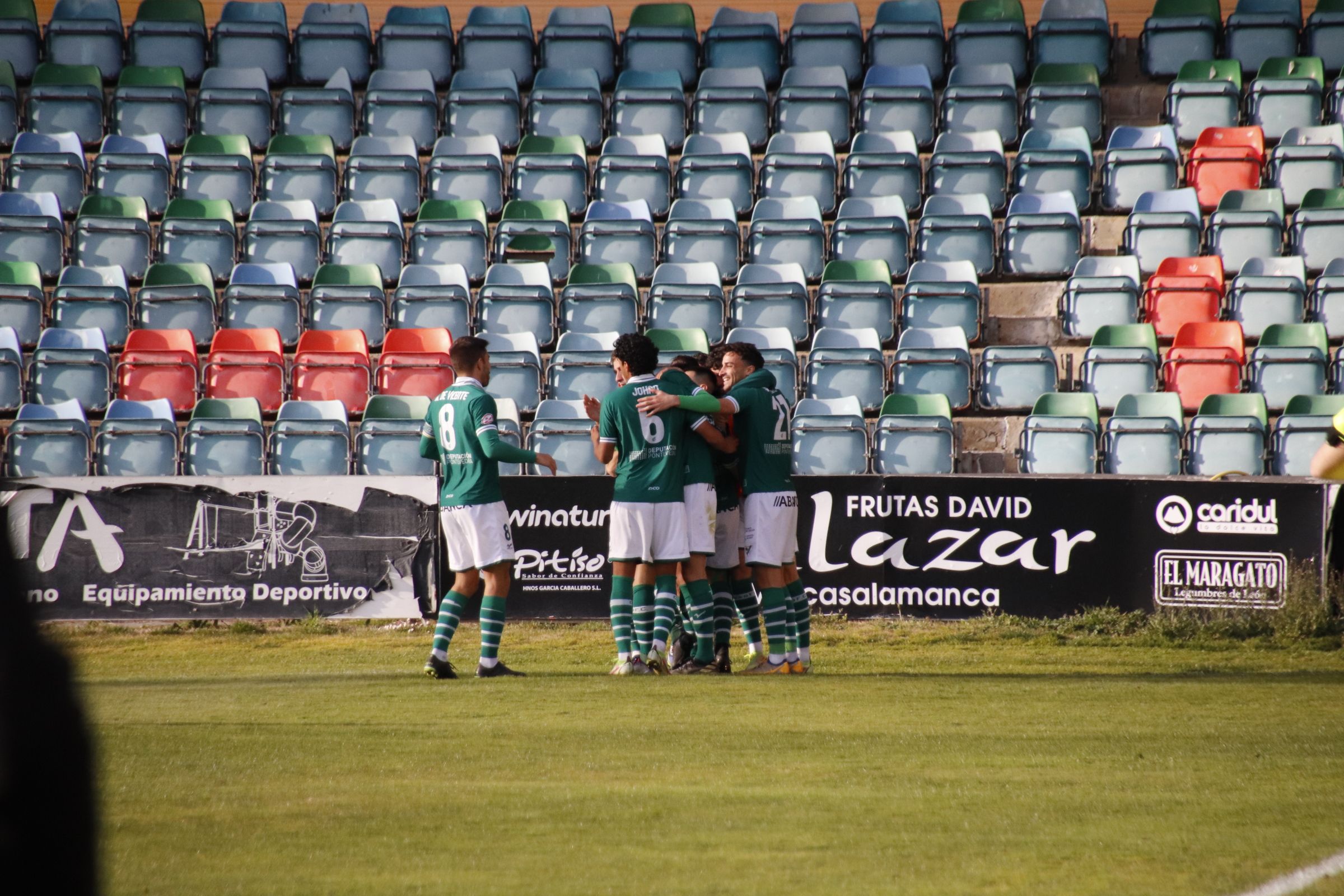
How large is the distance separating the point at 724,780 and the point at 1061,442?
837 cm

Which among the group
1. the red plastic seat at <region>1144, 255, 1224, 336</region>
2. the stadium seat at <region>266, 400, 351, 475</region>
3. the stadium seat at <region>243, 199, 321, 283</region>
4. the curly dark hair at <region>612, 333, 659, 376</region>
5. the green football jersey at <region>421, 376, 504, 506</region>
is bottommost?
the green football jersey at <region>421, 376, 504, 506</region>

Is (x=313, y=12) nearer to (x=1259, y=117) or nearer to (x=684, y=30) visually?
(x=684, y=30)

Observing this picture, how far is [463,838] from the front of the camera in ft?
14.1

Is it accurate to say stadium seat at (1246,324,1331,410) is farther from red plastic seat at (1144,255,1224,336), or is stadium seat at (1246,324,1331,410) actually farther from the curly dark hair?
the curly dark hair

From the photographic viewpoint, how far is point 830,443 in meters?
13.0

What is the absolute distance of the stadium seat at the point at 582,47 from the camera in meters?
18.2

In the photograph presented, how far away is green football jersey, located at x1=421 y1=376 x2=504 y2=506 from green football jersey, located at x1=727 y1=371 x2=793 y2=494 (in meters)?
1.53

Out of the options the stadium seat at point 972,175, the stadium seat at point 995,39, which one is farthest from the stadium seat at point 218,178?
the stadium seat at point 995,39

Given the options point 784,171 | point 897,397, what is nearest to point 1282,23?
point 784,171

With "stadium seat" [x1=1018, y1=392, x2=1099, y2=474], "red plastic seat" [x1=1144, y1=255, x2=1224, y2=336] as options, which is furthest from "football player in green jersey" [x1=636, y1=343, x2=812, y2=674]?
"red plastic seat" [x1=1144, y1=255, x2=1224, y2=336]

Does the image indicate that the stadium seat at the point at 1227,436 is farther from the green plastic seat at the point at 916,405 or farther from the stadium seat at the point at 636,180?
the stadium seat at the point at 636,180

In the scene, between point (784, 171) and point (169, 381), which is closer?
point (169, 381)

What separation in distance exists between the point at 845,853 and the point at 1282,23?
52.5 feet

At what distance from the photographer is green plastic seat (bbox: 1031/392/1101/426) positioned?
13039 millimetres
